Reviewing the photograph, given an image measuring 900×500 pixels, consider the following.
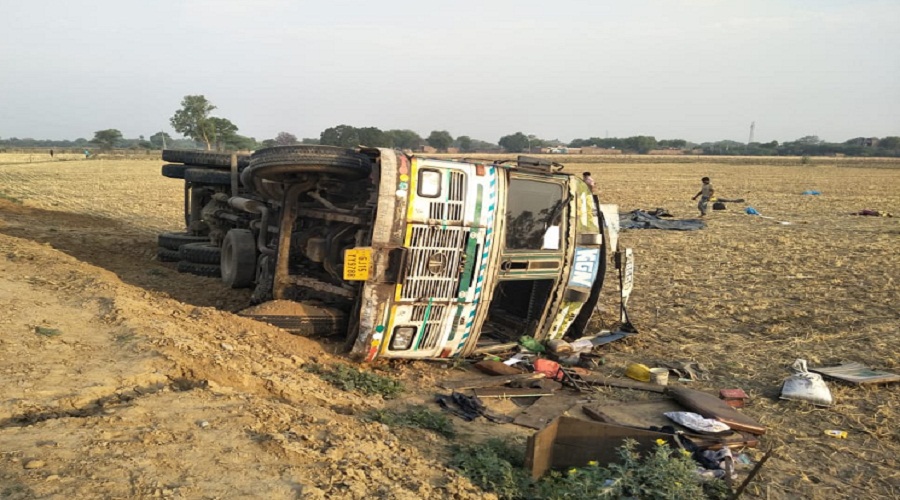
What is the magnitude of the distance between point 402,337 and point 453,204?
4.19ft

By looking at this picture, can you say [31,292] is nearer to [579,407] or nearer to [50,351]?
[50,351]

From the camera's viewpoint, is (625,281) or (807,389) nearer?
(807,389)

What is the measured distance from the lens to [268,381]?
446 centimetres

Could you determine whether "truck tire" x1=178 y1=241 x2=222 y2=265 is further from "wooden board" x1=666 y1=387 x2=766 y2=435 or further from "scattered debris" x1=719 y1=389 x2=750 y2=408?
"scattered debris" x1=719 y1=389 x2=750 y2=408

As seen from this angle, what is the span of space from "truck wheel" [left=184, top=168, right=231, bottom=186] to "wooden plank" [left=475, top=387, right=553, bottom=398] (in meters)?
4.97

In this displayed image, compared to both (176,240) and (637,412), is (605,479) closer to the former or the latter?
(637,412)

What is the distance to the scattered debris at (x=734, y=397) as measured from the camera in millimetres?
5371

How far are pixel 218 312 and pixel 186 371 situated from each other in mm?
1681

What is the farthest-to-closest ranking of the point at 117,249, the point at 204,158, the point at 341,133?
1. the point at 341,133
2. the point at 117,249
3. the point at 204,158

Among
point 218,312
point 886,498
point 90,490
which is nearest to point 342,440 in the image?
point 90,490

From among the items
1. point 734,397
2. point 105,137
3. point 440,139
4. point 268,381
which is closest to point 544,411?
point 734,397

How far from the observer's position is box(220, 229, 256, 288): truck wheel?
7.14 metres

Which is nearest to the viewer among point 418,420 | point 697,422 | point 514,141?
point 418,420

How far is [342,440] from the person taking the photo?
3.58 m
